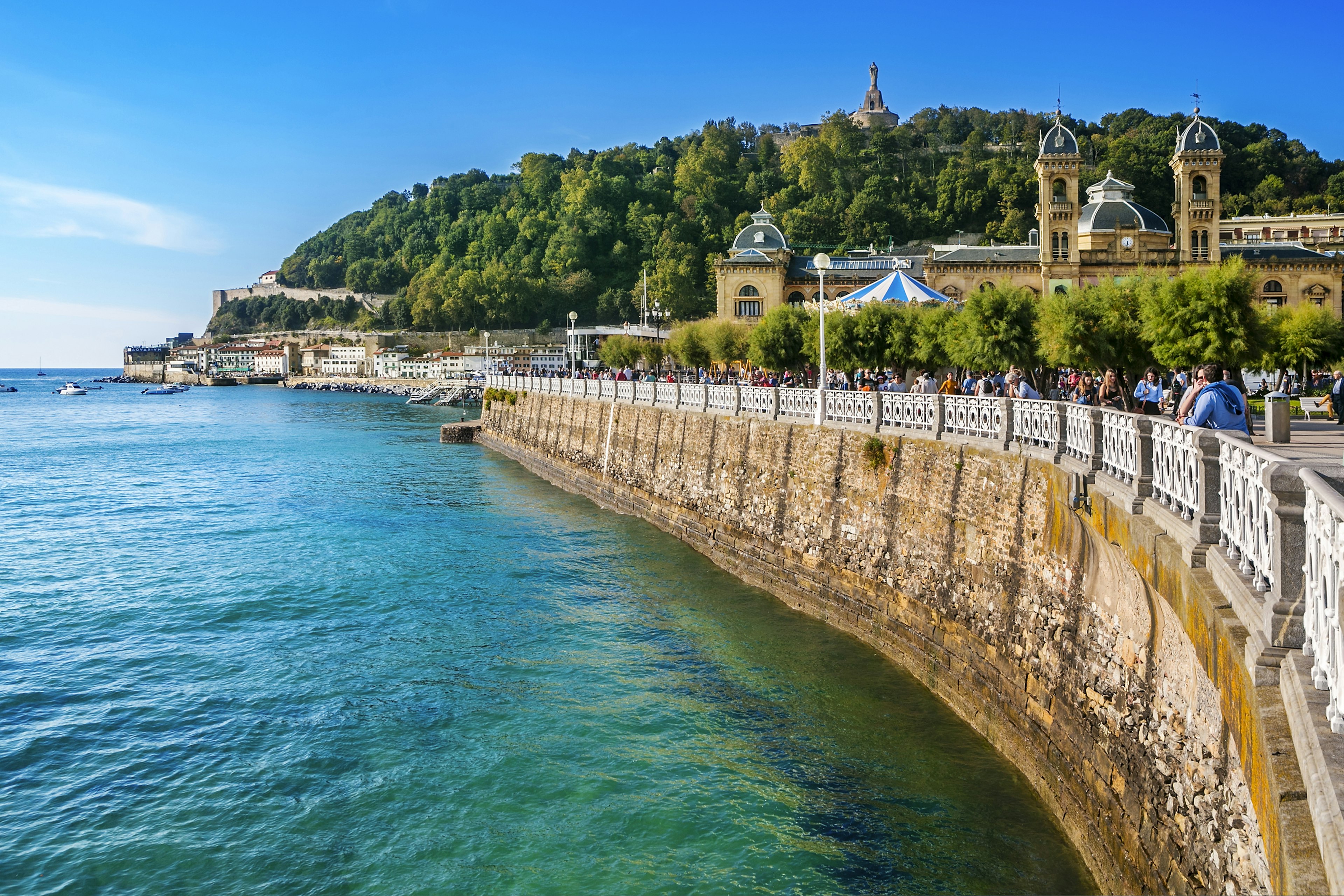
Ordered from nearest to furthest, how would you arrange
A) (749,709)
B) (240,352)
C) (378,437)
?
(749,709)
(378,437)
(240,352)

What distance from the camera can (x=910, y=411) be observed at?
1452 centimetres

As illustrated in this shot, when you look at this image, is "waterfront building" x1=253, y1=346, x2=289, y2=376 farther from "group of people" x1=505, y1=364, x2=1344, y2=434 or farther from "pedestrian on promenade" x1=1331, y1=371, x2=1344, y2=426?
"pedestrian on promenade" x1=1331, y1=371, x2=1344, y2=426

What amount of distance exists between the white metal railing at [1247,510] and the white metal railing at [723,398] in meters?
15.4

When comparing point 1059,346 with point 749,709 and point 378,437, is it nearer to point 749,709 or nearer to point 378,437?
point 749,709

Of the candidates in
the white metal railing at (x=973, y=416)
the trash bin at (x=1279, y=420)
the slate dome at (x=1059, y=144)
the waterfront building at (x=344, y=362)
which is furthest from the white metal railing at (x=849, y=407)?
the waterfront building at (x=344, y=362)

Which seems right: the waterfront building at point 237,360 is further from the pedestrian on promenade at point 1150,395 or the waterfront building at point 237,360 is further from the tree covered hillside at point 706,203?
the pedestrian on promenade at point 1150,395

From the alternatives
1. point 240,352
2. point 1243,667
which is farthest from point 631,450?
point 240,352

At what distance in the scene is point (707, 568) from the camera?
18766mm

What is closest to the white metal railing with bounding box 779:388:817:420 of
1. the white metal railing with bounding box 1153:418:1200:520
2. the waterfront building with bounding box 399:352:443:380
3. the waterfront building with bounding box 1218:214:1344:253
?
the white metal railing with bounding box 1153:418:1200:520

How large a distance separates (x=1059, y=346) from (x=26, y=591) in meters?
22.4

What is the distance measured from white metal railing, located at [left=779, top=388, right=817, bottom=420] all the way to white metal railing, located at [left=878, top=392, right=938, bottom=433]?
2232 millimetres

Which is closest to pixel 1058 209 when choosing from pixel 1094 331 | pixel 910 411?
pixel 1094 331

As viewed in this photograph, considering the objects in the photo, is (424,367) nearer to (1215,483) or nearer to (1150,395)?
(1150,395)

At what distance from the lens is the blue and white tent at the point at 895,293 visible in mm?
28656
